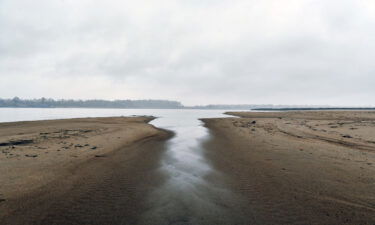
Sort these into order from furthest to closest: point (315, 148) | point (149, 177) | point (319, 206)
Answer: point (315, 148) < point (149, 177) < point (319, 206)

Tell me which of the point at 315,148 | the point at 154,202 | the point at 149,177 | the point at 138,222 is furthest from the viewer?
the point at 315,148

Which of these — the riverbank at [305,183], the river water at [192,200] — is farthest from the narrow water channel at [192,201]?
the riverbank at [305,183]

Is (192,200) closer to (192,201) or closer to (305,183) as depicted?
(192,201)

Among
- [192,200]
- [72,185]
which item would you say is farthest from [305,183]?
[72,185]

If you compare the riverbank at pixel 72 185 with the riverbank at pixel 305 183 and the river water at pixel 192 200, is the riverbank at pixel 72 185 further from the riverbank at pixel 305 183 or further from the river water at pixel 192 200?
the riverbank at pixel 305 183

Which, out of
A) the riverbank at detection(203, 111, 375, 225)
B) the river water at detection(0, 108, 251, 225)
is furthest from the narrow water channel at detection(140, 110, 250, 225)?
the riverbank at detection(203, 111, 375, 225)

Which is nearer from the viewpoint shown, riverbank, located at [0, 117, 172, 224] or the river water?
the river water

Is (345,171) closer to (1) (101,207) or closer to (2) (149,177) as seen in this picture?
(2) (149,177)

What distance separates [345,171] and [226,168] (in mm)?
5277

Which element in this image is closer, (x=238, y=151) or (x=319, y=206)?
(x=319, y=206)

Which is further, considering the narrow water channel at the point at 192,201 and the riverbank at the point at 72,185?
the riverbank at the point at 72,185

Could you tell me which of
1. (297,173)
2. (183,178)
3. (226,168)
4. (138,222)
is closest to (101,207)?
(138,222)

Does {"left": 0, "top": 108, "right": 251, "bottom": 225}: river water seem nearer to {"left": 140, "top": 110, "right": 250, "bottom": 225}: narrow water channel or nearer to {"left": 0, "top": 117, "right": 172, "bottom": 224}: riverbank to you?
{"left": 140, "top": 110, "right": 250, "bottom": 225}: narrow water channel

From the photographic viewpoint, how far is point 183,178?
806cm
